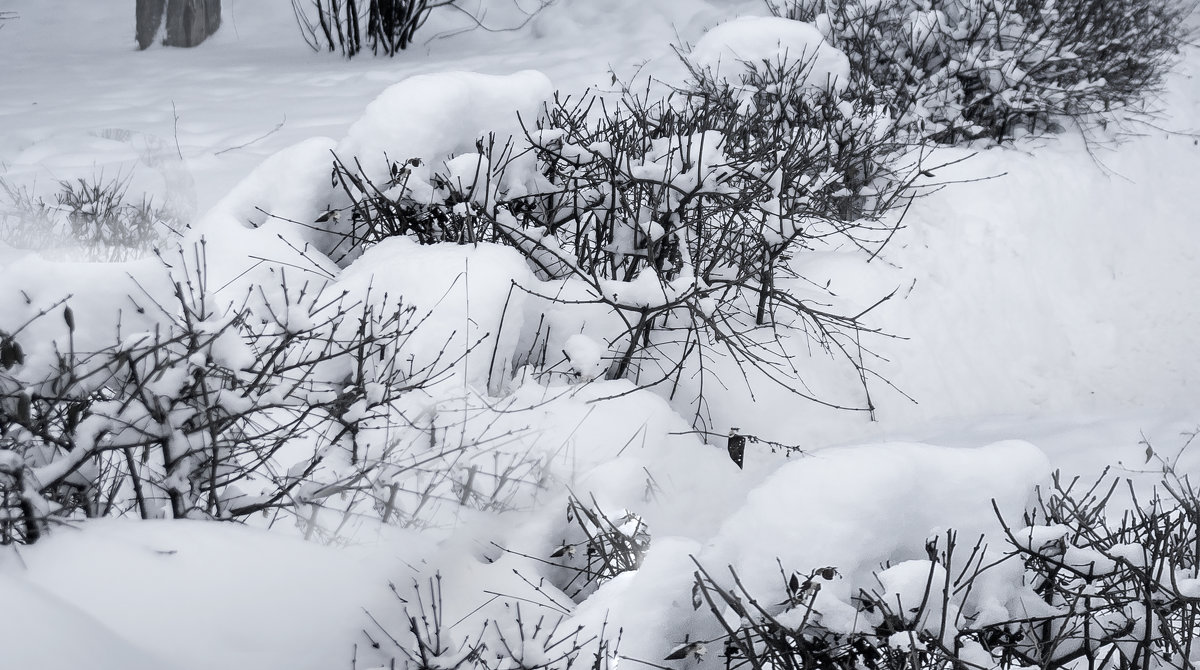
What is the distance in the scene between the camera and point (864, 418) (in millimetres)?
4031

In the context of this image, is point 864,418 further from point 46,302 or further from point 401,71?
point 401,71

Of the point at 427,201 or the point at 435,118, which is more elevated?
the point at 435,118

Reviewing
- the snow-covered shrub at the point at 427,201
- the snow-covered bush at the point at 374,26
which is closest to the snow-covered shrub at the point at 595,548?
the snow-covered shrub at the point at 427,201

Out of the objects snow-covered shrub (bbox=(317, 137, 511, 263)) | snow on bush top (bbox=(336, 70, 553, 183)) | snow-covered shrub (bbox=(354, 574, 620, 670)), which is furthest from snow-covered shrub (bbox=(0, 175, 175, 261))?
snow-covered shrub (bbox=(354, 574, 620, 670))

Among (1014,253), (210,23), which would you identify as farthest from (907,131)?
(210,23)

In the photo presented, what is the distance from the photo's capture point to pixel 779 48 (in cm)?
530

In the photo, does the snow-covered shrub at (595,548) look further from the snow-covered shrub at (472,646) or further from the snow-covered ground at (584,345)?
the snow-covered shrub at (472,646)

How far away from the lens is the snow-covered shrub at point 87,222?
14.5ft

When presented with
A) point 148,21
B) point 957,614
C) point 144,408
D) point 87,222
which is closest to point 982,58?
point 957,614

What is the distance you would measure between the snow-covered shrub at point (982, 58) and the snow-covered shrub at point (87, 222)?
4213 mm

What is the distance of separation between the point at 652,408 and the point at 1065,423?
229 cm

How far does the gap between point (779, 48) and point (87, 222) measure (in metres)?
3.92

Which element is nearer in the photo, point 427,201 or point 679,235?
point 427,201

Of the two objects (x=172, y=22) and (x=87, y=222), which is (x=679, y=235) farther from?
(x=172, y=22)
